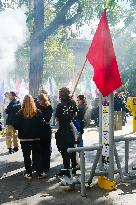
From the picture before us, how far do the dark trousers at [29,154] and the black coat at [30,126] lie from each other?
6.1 inches

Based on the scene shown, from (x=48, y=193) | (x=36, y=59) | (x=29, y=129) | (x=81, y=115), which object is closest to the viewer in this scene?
(x=48, y=193)

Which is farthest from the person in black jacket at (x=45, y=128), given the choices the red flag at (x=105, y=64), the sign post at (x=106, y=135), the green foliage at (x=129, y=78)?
the green foliage at (x=129, y=78)

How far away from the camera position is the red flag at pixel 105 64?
6.80 m

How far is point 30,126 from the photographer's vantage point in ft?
26.7

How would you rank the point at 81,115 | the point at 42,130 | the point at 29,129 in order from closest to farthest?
the point at 29,129 < the point at 42,130 < the point at 81,115

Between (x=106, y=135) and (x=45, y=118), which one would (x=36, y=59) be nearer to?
(x=45, y=118)

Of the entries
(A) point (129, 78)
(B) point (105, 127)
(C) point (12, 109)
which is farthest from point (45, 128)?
(A) point (129, 78)

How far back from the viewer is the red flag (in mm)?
6801

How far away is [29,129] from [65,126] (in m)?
0.75

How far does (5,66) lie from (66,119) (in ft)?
217

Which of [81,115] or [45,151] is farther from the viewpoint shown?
[81,115]

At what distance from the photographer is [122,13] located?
87.4 feet

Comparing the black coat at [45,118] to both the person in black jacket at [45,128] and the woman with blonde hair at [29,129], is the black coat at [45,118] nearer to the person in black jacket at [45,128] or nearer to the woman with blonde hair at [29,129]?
the person in black jacket at [45,128]

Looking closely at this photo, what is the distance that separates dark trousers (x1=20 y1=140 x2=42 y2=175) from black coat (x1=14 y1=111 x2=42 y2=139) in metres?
0.15
